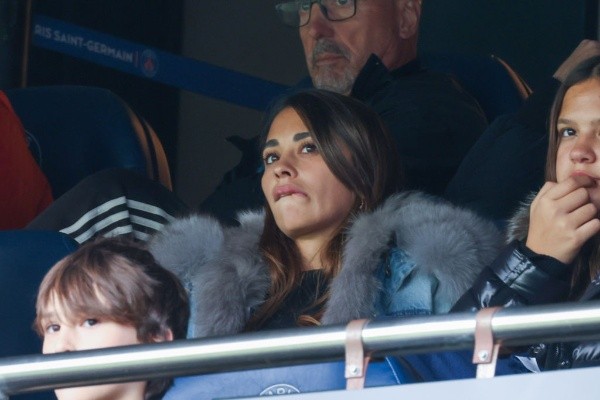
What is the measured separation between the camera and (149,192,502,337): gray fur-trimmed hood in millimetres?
2840

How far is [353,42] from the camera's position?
163 inches

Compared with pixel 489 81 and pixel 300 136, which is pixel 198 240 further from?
pixel 489 81

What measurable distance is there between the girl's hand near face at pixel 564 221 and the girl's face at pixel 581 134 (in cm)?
2

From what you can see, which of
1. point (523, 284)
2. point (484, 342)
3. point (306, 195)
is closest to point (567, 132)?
point (523, 284)

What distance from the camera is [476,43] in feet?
16.3

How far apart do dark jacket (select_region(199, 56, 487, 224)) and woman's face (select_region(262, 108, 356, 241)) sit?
1.60 ft

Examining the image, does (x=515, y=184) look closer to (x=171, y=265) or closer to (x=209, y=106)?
(x=171, y=265)

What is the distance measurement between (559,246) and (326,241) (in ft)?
2.08

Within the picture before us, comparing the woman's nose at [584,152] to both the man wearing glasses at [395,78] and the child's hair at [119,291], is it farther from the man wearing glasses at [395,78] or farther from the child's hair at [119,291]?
the man wearing glasses at [395,78]

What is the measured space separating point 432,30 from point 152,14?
90cm

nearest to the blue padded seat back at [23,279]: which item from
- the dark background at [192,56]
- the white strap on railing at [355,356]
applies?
the white strap on railing at [355,356]

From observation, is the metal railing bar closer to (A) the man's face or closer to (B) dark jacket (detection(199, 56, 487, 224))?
(B) dark jacket (detection(199, 56, 487, 224))

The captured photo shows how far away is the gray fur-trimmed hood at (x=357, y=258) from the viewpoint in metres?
2.84

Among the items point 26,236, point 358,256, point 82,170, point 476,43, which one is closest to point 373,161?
point 358,256
